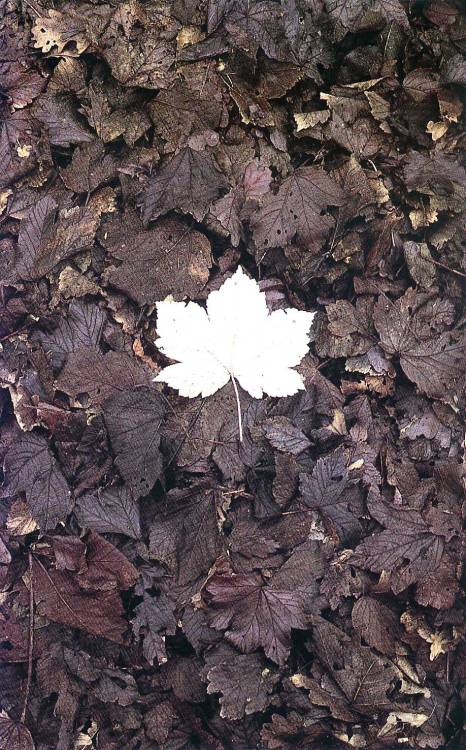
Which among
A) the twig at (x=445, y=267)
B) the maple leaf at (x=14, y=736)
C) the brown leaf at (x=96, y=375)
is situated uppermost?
the twig at (x=445, y=267)

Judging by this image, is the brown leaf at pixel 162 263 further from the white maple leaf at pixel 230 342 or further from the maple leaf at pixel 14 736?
the maple leaf at pixel 14 736

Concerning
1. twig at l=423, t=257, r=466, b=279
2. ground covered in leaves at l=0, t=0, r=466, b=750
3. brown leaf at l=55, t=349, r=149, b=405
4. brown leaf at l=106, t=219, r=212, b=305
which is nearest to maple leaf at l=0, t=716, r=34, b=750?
ground covered in leaves at l=0, t=0, r=466, b=750

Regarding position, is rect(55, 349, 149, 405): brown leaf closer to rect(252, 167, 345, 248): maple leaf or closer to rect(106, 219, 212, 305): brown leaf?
rect(106, 219, 212, 305): brown leaf

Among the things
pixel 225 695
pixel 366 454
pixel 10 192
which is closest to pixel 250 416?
pixel 366 454

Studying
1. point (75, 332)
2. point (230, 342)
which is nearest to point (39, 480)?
point (75, 332)

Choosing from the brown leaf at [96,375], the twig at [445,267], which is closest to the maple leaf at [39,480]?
the brown leaf at [96,375]

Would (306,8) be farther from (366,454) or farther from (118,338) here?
(366,454)

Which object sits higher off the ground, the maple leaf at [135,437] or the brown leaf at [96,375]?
the brown leaf at [96,375]
